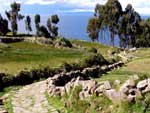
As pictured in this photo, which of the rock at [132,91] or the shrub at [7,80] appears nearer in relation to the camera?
the rock at [132,91]

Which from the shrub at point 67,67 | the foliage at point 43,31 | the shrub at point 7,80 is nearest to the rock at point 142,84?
the shrub at point 7,80

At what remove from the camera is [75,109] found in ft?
94.8

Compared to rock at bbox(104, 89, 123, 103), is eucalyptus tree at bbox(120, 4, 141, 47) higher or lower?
lower

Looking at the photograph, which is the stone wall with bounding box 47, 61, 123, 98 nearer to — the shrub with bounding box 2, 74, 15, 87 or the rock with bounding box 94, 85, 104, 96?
the rock with bounding box 94, 85, 104, 96

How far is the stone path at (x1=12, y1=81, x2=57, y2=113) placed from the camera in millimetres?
32531

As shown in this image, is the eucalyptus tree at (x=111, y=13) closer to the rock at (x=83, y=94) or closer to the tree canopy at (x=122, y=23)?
the tree canopy at (x=122, y=23)

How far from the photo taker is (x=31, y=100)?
1454 inches

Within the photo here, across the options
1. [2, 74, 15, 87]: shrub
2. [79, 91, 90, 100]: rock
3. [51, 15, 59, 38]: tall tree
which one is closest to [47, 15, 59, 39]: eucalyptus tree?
[51, 15, 59, 38]: tall tree

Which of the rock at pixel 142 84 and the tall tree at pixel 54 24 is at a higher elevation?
the rock at pixel 142 84

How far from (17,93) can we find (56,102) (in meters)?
7.47

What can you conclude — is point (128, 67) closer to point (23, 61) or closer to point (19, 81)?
point (23, 61)

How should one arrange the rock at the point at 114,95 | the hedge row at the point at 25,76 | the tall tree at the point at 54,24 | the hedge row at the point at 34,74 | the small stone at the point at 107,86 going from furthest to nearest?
the tall tree at the point at 54,24, the hedge row at the point at 34,74, the hedge row at the point at 25,76, the small stone at the point at 107,86, the rock at the point at 114,95

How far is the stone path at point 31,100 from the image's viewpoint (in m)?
32.5

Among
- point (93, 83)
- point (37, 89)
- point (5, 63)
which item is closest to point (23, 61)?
point (5, 63)
